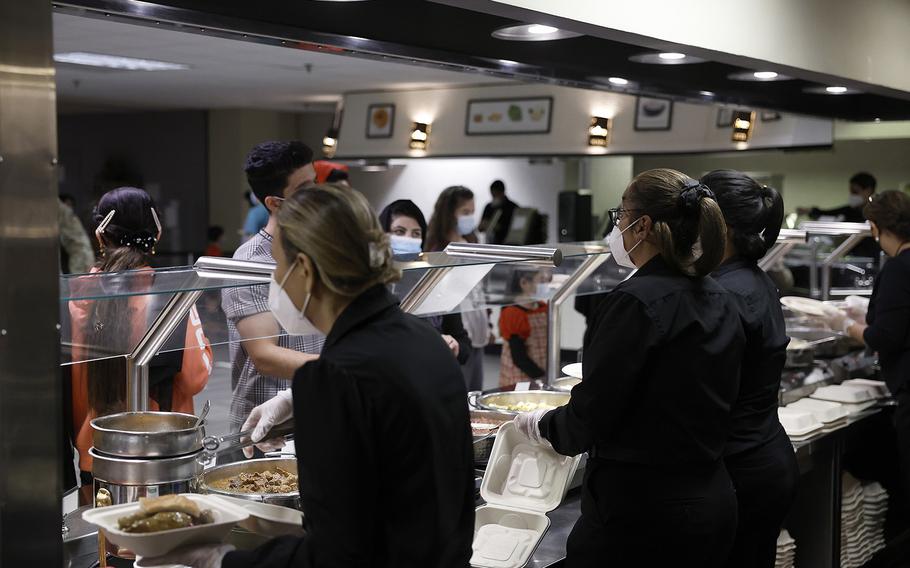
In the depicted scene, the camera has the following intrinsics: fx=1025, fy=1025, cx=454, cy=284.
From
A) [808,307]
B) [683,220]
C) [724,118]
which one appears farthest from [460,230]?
[724,118]

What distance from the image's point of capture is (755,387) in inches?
105

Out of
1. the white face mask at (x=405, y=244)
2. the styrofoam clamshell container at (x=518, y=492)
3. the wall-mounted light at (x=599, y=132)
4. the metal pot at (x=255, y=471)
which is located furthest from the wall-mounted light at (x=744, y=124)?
the metal pot at (x=255, y=471)

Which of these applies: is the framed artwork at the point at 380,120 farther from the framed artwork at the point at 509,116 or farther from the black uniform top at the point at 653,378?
the black uniform top at the point at 653,378

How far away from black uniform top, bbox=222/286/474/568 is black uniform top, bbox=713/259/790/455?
→ 1.28m

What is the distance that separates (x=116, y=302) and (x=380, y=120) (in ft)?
33.1

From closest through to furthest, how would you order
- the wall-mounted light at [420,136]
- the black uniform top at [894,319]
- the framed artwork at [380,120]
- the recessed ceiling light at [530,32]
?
1. the recessed ceiling light at [530,32]
2. the black uniform top at [894,319]
3. the wall-mounted light at [420,136]
4. the framed artwork at [380,120]

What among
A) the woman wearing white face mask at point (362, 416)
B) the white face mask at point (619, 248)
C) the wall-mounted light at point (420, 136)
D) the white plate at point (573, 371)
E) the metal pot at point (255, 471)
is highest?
the wall-mounted light at point (420, 136)

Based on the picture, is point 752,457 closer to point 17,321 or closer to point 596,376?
point 596,376

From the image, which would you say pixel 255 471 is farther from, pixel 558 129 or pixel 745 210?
pixel 558 129

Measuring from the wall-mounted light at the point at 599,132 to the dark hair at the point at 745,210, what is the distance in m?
7.19

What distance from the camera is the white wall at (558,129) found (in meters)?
9.09

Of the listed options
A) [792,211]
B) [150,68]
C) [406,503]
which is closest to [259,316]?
[406,503]

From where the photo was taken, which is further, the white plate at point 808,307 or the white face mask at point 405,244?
the white plate at point 808,307

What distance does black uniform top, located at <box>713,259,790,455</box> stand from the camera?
2.62 meters
